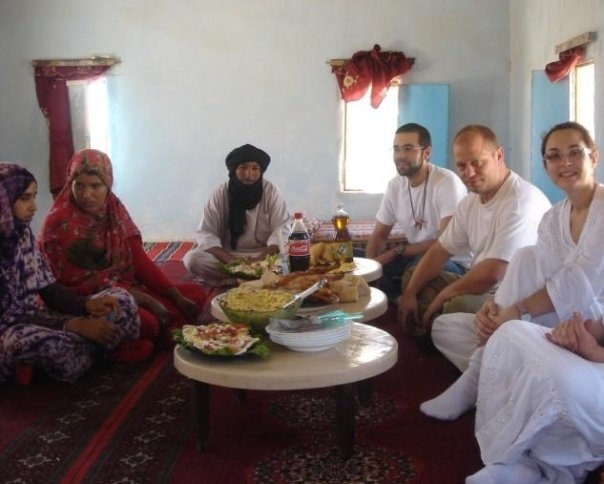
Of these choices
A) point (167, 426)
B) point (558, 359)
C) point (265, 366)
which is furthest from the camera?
point (167, 426)

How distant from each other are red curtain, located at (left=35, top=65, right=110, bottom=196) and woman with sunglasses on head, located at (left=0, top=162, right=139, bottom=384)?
3.96 metres

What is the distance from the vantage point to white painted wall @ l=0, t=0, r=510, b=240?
21.7ft

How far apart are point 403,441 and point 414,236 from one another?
6.53ft

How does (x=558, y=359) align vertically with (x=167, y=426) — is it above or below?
above

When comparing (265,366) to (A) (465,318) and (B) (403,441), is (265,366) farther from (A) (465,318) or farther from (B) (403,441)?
(A) (465,318)

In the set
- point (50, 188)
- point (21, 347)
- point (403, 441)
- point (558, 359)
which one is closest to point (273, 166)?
point (50, 188)

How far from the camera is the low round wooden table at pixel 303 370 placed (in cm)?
190

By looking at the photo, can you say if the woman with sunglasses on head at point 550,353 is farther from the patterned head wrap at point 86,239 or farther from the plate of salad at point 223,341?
the patterned head wrap at point 86,239

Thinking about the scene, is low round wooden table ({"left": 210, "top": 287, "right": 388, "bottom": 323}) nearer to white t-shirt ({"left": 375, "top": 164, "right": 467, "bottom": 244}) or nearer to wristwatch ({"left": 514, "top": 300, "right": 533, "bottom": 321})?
wristwatch ({"left": 514, "top": 300, "right": 533, "bottom": 321})

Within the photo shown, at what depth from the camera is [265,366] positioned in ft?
6.47

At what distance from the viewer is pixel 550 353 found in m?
1.87

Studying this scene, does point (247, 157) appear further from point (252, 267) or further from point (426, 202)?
point (426, 202)

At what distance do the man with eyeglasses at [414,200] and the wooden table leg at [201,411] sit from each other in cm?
203

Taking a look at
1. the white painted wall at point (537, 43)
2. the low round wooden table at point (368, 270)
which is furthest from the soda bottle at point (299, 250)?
the white painted wall at point (537, 43)
